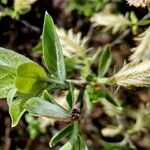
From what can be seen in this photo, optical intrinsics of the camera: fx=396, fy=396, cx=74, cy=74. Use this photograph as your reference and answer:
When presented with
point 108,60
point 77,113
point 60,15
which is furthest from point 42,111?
point 60,15

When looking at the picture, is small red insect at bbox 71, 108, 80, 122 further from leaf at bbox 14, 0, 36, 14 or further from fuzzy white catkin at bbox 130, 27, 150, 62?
leaf at bbox 14, 0, 36, 14

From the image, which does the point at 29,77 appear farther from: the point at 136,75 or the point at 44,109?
the point at 136,75

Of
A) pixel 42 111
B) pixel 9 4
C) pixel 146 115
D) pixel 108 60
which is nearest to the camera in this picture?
pixel 42 111

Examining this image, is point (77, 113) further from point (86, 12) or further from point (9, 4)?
point (9, 4)

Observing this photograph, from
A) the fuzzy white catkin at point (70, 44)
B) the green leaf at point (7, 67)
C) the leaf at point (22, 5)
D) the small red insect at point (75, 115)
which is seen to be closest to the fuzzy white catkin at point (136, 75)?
the small red insect at point (75, 115)

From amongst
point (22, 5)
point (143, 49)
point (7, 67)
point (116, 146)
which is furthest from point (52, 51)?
point (116, 146)

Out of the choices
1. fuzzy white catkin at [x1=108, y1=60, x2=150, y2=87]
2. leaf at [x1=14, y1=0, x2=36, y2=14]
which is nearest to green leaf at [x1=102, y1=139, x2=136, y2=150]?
leaf at [x1=14, y1=0, x2=36, y2=14]

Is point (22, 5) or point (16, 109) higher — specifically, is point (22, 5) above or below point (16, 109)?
above
